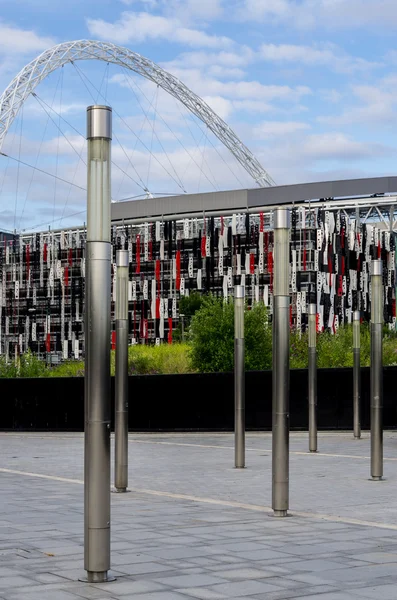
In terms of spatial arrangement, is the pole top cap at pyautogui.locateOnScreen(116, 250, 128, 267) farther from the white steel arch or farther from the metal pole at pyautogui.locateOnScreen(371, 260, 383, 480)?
the white steel arch

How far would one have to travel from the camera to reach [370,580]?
8.27 metres

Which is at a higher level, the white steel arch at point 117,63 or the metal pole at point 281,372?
the white steel arch at point 117,63

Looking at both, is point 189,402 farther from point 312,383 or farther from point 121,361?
point 121,361

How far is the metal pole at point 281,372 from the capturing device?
12539mm

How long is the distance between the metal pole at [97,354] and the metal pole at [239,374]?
10694mm

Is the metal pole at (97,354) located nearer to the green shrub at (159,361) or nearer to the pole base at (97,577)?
the pole base at (97,577)

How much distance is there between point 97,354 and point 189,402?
25.6 metres

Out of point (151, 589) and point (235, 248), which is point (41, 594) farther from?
point (235, 248)

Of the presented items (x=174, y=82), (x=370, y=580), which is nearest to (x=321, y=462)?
(x=370, y=580)

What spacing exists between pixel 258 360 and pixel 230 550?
40.8m

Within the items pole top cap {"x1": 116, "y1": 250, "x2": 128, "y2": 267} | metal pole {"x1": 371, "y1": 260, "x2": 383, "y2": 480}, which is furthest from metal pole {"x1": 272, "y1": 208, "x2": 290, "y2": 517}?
metal pole {"x1": 371, "y1": 260, "x2": 383, "y2": 480}

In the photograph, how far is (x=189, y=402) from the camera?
33.7 metres

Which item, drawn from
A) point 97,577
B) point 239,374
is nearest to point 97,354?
point 97,577

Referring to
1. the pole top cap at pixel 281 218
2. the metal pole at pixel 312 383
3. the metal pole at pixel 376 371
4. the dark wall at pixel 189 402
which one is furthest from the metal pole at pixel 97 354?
the dark wall at pixel 189 402
